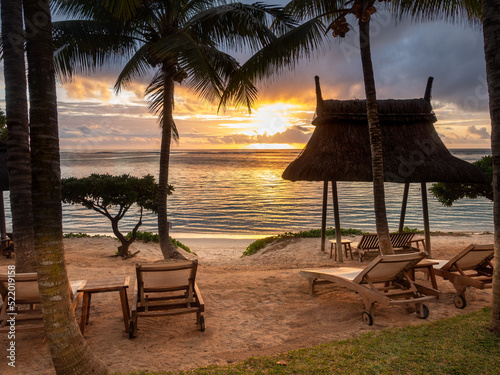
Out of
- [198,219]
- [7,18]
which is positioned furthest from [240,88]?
[198,219]

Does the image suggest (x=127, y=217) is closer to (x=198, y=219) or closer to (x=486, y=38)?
(x=198, y=219)

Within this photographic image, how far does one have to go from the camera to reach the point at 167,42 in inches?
322

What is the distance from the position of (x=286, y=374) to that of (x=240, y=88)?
7.18 m

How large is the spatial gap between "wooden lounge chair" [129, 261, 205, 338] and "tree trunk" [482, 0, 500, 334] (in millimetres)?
3378

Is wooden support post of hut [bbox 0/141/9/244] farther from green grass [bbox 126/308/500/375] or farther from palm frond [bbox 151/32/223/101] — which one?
green grass [bbox 126/308/500/375]

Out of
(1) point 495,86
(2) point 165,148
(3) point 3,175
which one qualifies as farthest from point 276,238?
(1) point 495,86

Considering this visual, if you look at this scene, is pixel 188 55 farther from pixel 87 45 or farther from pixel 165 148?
pixel 87 45

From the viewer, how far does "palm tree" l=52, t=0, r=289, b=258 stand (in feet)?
27.4

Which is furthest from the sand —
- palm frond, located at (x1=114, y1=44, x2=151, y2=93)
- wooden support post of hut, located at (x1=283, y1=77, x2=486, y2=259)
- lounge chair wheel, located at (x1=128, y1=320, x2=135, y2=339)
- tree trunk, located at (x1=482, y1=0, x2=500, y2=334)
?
palm frond, located at (x1=114, y1=44, x2=151, y2=93)

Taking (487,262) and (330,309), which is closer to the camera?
(330,309)

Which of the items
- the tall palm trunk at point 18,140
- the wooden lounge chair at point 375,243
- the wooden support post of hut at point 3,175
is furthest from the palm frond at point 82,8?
the wooden lounge chair at point 375,243

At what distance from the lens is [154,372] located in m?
3.53

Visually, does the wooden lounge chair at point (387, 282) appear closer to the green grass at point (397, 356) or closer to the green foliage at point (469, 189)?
the green grass at point (397, 356)

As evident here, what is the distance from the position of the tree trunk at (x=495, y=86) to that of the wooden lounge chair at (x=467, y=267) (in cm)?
135
